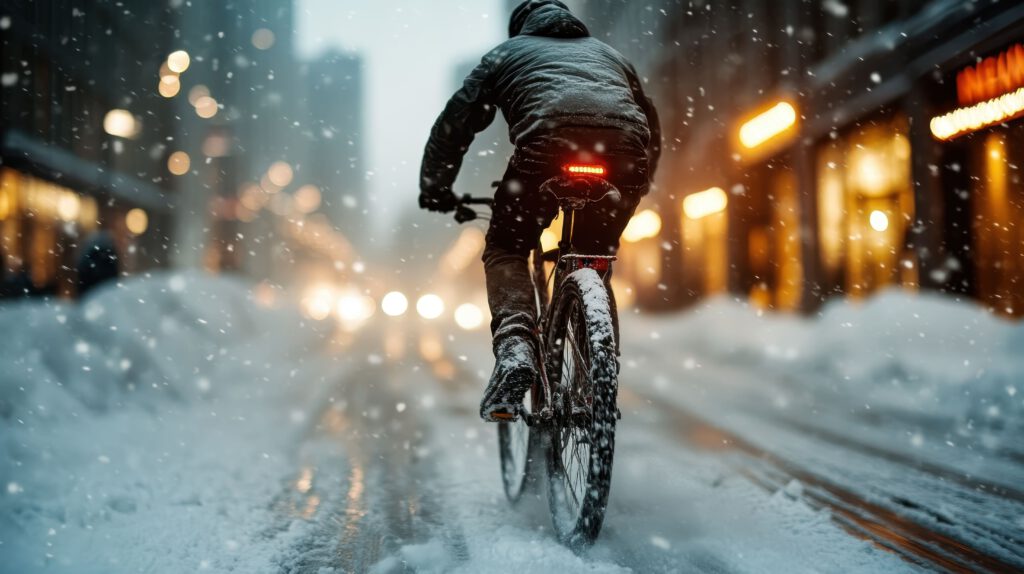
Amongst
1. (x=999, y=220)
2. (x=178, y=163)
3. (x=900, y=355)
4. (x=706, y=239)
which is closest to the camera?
(x=900, y=355)

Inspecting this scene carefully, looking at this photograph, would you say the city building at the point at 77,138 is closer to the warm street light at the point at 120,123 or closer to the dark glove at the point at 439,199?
the warm street light at the point at 120,123

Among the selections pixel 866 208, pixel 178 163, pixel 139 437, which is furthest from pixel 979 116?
pixel 178 163

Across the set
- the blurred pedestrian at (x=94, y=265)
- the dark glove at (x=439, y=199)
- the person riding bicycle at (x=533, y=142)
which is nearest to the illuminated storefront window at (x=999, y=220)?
the person riding bicycle at (x=533, y=142)

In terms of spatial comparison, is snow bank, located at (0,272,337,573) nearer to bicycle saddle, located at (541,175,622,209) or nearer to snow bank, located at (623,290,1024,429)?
bicycle saddle, located at (541,175,622,209)

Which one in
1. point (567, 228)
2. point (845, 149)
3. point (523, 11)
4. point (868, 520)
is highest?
point (845, 149)

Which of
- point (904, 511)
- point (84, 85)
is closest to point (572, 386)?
point (904, 511)

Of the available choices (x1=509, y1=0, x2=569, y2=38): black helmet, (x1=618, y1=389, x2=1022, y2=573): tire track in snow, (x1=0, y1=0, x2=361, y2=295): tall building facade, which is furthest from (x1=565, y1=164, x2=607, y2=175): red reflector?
(x1=0, y1=0, x2=361, y2=295): tall building facade

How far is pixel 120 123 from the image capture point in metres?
33.9

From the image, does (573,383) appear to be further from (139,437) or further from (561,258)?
(139,437)

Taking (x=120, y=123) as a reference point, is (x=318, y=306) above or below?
below

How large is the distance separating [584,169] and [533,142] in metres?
0.23

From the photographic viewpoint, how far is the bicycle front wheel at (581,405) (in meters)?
2.67

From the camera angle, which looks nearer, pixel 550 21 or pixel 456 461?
pixel 550 21

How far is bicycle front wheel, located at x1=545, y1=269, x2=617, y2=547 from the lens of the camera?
267 centimetres
